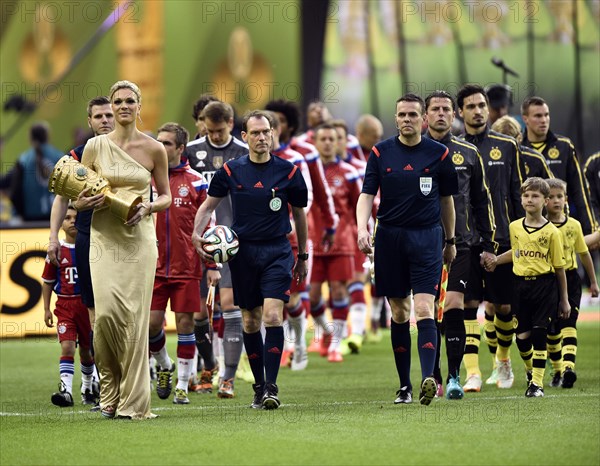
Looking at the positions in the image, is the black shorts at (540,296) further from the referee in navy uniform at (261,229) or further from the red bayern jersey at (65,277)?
the red bayern jersey at (65,277)

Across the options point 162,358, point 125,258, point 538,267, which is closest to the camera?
point 125,258

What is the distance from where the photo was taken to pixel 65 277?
12.2 metres

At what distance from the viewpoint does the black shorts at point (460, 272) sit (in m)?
11.9

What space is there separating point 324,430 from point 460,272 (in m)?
2.91

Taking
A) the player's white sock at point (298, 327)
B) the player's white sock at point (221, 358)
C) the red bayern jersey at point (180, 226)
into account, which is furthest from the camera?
the player's white sock at point (298, 327)

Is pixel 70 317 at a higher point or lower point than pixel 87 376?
higher

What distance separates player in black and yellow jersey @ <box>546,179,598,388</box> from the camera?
12.5 meters

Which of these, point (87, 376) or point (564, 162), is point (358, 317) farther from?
point (87, 376)

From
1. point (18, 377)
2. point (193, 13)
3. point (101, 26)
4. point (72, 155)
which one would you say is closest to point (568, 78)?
point (193, 13)

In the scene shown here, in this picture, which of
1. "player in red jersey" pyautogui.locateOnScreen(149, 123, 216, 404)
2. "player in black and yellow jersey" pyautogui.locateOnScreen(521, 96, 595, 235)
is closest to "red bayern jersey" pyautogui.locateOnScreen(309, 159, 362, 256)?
"player in black and yellow jersey" pyautogui.locateOnScreen(521, 96, 595, 235)

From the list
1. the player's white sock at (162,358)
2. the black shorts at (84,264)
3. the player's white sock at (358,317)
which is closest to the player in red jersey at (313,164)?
the player's white sock at (358,317)

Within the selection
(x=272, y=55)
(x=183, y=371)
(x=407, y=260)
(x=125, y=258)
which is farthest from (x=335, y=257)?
(x=272, y=55)

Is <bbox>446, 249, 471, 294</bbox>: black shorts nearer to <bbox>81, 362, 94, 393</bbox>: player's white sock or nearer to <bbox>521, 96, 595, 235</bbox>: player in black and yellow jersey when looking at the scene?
<bbox>521, 96, 595, 235</bbox>: player in black and yellow jersey

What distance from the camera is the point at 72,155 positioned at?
10531 mm
